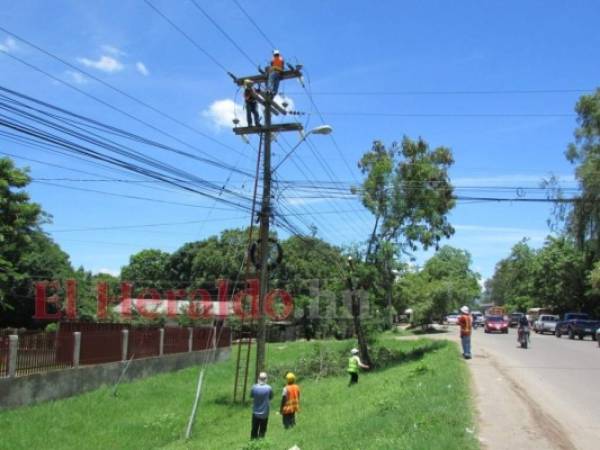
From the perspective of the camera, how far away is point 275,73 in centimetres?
2072

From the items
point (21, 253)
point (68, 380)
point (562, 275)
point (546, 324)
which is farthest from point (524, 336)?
point (562, 275)

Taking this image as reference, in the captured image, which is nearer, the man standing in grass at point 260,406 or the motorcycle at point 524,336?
the man standing in grass at point 260,406

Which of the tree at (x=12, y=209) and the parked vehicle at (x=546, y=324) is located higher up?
the tree at (x=12, y=209)

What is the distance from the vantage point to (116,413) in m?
19.0

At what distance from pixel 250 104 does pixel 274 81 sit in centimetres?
111

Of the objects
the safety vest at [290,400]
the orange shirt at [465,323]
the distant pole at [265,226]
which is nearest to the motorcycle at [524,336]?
the orange shirt at [465,323]

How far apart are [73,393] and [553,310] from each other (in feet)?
200

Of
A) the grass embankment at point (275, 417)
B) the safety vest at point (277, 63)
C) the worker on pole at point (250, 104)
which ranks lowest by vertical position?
the grass embankment at point (275, 417)

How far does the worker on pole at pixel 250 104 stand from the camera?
20.5 metres

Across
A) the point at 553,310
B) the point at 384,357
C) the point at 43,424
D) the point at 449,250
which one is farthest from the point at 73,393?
the point at 449,250

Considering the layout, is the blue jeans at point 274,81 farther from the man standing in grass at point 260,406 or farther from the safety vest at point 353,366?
the man standing in grass at point 260,406

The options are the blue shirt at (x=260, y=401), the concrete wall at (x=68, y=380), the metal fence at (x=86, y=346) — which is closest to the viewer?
the blue shirt at (x=260, y=401)

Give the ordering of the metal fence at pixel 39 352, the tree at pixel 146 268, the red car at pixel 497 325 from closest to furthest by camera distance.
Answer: the metal fence at pixel 39 352
the red car at pixel 497 325
the tree at pixel 146 268

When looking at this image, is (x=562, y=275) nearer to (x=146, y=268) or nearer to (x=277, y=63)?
(x=277, y=63)
